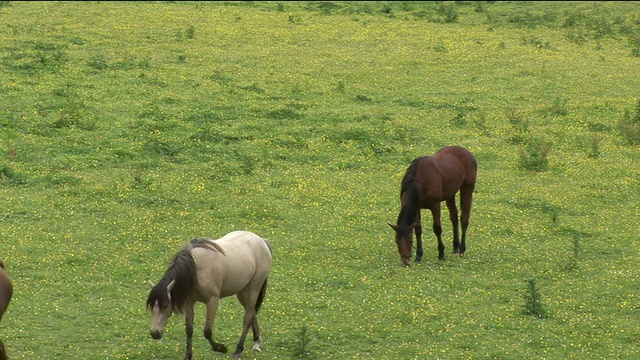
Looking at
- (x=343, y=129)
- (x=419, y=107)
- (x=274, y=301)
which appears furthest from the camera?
(x=419, y=107)

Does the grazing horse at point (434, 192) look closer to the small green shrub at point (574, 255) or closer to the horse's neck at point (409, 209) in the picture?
the horse's neck at point (409, 209)

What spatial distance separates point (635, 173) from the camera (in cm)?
2498

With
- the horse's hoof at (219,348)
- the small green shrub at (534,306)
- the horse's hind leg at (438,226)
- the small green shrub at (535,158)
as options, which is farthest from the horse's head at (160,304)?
the small green shrub at (535,158)

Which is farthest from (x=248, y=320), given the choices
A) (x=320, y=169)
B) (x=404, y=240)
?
(x=320, y=169)

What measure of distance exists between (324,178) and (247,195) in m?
Answer: 2.38

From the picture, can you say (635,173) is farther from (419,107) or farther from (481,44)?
(481,44)

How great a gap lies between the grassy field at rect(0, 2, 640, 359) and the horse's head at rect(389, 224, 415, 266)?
33cm

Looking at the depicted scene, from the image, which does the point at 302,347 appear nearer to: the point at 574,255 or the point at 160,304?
the point at 160,304

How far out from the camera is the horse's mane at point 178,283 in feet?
42.2

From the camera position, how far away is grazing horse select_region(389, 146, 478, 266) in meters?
18.0

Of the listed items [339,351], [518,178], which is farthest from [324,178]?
[339,351]

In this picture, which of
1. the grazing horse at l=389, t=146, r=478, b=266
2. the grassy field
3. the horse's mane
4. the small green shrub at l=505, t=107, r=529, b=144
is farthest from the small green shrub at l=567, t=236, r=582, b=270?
the horse's mane

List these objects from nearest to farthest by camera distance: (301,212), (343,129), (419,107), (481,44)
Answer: (301,212)
(343,129)
(419,107)
(481,44)

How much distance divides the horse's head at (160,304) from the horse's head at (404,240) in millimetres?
6095
